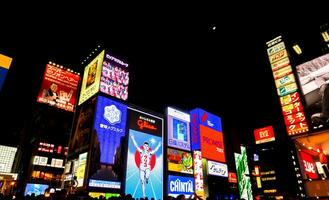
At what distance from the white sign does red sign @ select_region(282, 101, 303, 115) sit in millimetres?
10809

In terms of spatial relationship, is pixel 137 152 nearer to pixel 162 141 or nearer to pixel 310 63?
pixel 162 141

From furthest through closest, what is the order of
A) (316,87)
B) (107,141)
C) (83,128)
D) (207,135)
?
(207,135) → (83,128) → (107,141) → (316,87)

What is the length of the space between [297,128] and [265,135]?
2363 cm

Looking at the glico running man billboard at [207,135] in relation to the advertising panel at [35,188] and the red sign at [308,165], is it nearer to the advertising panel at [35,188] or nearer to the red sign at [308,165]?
the red sign at [308,165]

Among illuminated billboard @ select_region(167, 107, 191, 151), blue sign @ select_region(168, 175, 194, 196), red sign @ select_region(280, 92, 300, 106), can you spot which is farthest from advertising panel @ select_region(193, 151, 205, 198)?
red sign @ select_region(280, 92, 300, 106)

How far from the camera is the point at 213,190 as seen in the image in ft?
86.7

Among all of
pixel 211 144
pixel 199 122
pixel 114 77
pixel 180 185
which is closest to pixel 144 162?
pixel 180 185

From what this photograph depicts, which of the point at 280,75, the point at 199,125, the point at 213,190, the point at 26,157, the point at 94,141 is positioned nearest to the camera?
the point at 94,141

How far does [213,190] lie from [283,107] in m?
12.1

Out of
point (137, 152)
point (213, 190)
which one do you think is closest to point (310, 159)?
point (213, 190)

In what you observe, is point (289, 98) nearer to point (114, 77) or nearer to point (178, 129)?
point (178, 129)

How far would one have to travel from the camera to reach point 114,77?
2389 cm

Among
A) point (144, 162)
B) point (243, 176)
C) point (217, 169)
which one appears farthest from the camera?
point (243, 176)

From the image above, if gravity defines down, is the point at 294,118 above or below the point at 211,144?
below
